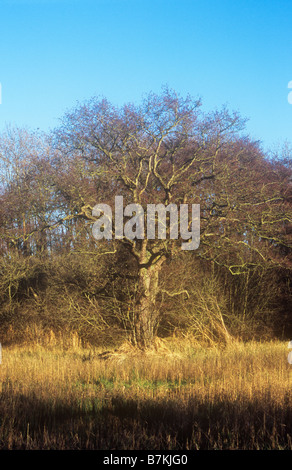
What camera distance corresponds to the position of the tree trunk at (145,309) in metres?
11.6

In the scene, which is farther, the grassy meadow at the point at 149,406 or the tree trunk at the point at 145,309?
the tree trunk at the point at 145,309

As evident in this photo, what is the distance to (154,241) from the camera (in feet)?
40.8

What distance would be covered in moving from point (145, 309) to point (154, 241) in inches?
71.6

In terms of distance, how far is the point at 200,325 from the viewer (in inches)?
507

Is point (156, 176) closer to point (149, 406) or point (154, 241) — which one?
point (154, 241)

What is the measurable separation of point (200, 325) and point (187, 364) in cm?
381

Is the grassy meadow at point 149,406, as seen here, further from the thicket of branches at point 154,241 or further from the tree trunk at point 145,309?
the thicket of branches at point 154,241

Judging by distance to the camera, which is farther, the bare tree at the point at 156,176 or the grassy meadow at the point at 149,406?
the bare tree at the point at 156,176

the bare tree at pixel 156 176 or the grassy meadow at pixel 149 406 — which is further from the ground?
the bare tree at pixel 156 176

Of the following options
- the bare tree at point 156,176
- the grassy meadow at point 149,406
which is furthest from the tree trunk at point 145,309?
the grassy meadow at point 149,406

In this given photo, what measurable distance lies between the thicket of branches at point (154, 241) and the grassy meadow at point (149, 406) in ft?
10.4

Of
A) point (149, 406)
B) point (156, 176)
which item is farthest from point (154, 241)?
point (149, 406)

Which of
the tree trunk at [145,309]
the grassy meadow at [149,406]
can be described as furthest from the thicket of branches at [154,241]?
the grassy meadow at [149,406]

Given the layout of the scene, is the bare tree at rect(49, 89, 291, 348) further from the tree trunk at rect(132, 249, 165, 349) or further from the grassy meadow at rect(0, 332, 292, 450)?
the grassy meadow at rect(0, 332, 292, 450)
